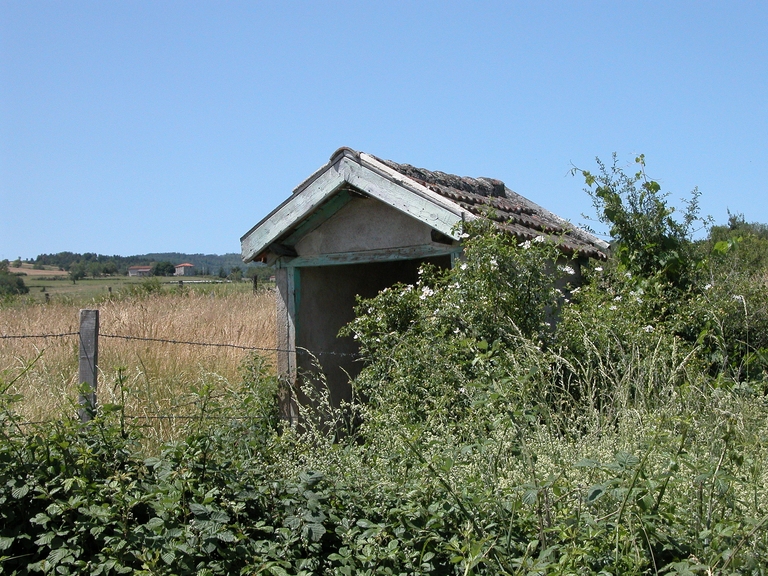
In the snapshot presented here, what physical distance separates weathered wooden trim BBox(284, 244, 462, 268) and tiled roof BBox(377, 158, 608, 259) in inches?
18.0

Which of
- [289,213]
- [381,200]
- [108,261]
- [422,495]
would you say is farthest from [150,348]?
[108,261]

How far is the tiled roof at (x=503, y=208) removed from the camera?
655 centimetres

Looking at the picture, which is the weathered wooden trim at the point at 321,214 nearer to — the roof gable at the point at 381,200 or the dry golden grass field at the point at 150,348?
the roof gable at the point at 381,200

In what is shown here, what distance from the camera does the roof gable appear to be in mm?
6090

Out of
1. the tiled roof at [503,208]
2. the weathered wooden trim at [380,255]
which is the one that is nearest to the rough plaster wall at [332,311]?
the weathered wooden trim at [380,255]

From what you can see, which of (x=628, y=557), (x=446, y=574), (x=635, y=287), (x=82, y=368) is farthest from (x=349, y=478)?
(x=635, y=287)

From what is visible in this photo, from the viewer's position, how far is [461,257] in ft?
20.6

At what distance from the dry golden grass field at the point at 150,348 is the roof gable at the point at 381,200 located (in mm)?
1552

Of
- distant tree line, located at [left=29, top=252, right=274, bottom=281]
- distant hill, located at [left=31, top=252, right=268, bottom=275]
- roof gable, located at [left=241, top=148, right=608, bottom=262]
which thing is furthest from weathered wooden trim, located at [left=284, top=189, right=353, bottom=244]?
distant hill, located at [left=31, top=252, right=268, bottom=275]

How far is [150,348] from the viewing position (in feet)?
27.8

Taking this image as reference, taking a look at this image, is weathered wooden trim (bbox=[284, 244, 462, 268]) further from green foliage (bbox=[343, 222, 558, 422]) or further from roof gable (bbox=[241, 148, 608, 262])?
green foliage (bbox=[343, 222, 558, 422])

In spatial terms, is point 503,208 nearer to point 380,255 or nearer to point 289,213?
point 380,255

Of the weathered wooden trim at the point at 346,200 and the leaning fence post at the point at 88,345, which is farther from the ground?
the weathered wooden trim at the point at 346,200

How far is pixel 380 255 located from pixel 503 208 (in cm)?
157
